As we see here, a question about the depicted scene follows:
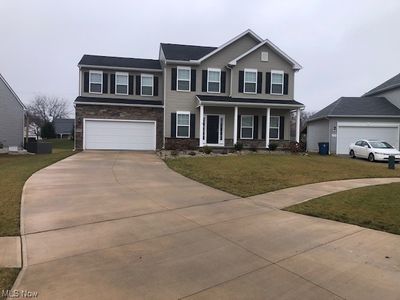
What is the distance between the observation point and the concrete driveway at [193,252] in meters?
3.92

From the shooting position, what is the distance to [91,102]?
2400cm

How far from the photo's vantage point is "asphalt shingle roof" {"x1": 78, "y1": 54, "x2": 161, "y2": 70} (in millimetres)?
25844

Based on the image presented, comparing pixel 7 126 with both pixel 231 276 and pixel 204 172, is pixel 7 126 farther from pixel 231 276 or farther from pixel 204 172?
pixel 231 276

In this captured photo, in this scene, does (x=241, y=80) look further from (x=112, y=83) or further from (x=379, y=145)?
(x=379, y=145)

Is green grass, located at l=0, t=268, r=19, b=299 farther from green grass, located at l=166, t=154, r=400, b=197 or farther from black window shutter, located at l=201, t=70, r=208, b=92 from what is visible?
black window shutter, located at l=201, t=70, r=208, b=92

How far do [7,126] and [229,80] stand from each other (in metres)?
18.8

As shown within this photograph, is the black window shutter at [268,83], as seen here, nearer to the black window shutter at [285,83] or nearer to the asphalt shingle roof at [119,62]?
the black window shutter at [285,83]

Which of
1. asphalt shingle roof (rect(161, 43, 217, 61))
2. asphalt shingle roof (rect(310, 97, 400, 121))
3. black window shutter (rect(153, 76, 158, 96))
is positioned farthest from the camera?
asphalt shingle roof (rect(310, 97, 400, 121))

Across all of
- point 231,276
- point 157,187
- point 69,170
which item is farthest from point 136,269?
point 69,170

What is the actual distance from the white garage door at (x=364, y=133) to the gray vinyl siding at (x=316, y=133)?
227 centimetres

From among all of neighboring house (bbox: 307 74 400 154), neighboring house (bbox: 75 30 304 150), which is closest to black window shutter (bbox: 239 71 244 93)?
neighboring house (bbox: 75 30 304 150)

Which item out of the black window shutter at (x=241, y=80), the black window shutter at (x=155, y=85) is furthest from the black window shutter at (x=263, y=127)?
the black window shutter at (x=155, y=85)

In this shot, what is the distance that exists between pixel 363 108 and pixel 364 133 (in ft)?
7.62

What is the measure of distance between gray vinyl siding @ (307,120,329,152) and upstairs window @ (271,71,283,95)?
6641 millimetres
